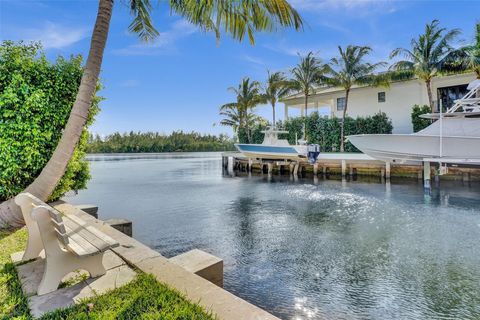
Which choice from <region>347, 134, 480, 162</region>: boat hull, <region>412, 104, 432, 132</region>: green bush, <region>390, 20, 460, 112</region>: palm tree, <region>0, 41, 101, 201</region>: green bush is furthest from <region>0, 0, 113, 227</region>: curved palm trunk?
<region>412, 104, 432, 132</region>: green bush

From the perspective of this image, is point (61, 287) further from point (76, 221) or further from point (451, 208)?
point (451, 208)

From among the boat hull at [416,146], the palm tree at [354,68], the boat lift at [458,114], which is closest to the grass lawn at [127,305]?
the boat lift at [458,114]

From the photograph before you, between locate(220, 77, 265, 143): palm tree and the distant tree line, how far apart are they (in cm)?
3550

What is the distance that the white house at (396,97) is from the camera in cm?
2020

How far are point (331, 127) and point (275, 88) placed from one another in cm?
705

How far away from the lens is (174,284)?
2713mm

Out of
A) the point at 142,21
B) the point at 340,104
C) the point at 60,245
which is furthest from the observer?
the point at 340,104

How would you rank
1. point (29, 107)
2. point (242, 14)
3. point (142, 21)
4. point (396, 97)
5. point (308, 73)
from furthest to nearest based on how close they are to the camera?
point (308, 73) → point (396, 97) → point (142, 21) → point (242, 14) → point (29, 107)

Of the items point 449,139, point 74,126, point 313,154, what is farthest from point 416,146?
point 74,126

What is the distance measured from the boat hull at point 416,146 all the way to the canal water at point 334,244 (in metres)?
1.78

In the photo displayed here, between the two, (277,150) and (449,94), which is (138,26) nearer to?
(277,150)

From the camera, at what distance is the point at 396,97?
2248 centimetres

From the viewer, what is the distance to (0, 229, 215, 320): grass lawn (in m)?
2.19

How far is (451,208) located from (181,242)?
359 inches
